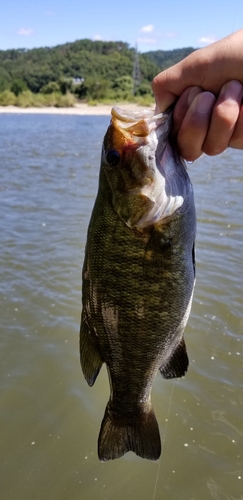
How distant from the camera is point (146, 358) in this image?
2.15m

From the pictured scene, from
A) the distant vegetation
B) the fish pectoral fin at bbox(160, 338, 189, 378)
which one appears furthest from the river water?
the distant vegetation

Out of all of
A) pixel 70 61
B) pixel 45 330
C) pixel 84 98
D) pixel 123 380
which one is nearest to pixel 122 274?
pixel 123 380

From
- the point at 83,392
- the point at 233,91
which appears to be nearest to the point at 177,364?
the point at 233,91

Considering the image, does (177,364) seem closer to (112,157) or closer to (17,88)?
(112,157)

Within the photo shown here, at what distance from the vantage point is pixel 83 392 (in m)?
4.45

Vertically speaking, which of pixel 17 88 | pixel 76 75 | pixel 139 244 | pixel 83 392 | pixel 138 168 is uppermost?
pixel 138 168

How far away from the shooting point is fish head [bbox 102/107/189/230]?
1.87 m

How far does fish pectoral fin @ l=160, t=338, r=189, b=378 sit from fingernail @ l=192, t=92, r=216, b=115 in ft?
3.62

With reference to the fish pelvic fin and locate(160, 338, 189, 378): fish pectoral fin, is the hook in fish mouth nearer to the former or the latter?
locate(160, 338, 189, 378): fish pectoral fin

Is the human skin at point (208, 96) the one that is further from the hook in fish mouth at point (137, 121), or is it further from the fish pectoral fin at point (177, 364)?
the fish pectoral fin at point (177, 364)

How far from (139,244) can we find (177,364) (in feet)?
2.32

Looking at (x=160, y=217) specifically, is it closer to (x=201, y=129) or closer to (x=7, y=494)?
(x=201, y=129)

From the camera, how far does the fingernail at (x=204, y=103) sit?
1.73m

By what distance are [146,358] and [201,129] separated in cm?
107
